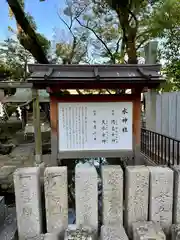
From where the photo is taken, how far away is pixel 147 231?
187 cm

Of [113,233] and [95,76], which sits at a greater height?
[95,76]

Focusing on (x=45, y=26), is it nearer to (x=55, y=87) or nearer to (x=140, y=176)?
(x=55, y=87)

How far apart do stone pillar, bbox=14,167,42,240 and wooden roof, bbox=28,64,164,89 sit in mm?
1359

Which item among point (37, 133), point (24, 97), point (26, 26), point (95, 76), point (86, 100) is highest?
point (26, 26)

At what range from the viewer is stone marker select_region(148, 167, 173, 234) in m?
2.05

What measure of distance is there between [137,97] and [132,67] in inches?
18.6

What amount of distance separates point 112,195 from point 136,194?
0.22 metres

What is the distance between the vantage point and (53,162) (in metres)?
3.39

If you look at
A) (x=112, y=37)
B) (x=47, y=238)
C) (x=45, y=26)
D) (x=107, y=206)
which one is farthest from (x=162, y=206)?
(x=45, y=26)

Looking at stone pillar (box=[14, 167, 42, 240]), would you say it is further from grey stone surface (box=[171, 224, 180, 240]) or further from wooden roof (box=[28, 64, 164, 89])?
wooden roof (box=[28, 64, 164, 89])

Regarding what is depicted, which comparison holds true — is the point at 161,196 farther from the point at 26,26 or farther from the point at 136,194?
the point at 26,26

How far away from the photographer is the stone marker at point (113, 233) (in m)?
1.81

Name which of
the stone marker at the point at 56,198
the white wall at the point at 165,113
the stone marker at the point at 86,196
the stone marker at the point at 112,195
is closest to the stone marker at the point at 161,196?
the stone marker at the point at 112,195

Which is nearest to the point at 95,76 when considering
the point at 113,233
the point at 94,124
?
the point at 94,124
